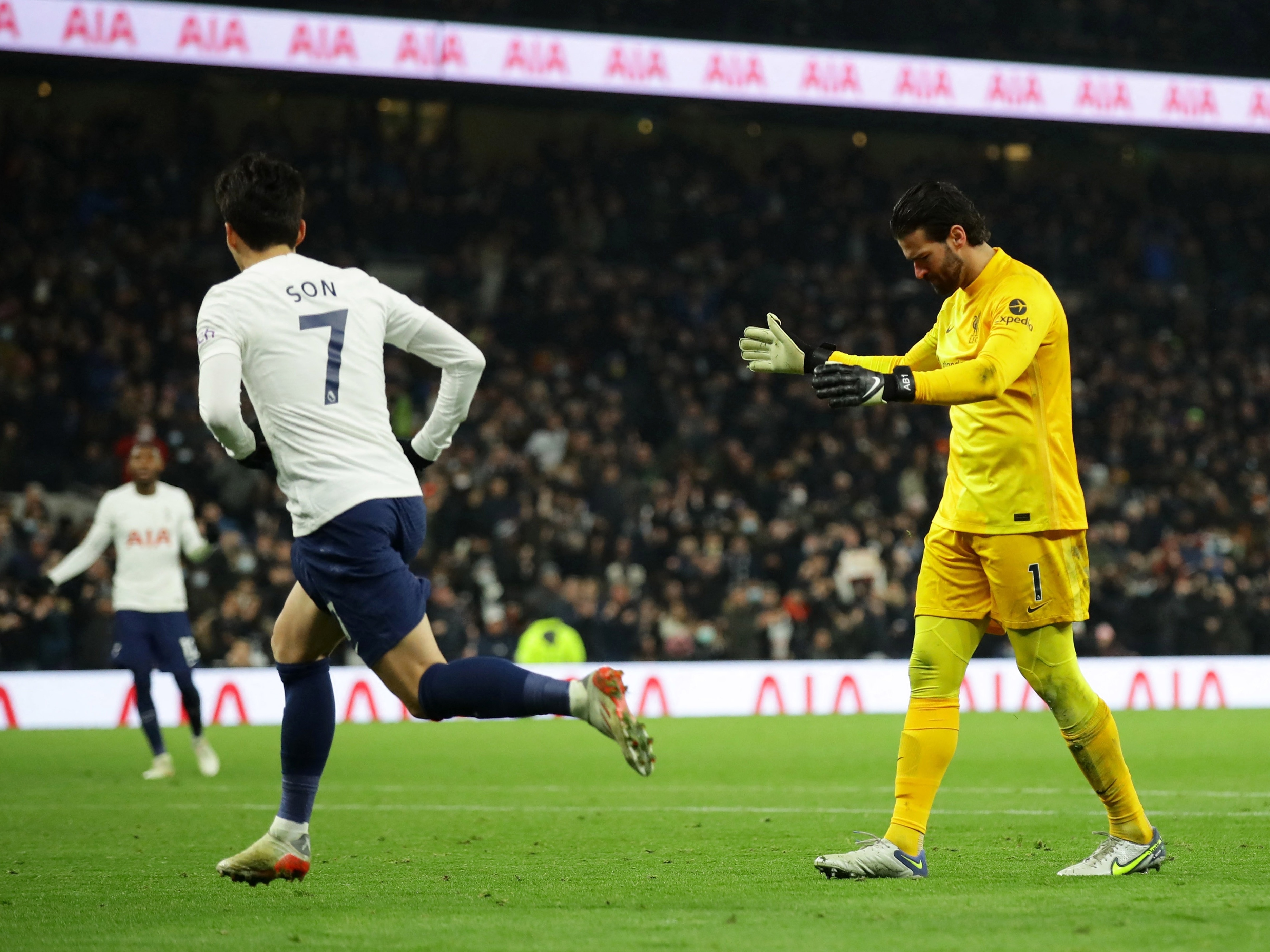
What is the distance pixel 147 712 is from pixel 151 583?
2.89ft

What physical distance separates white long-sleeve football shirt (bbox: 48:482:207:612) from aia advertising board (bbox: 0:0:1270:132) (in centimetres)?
844

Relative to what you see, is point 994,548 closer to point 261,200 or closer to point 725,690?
point 261,200

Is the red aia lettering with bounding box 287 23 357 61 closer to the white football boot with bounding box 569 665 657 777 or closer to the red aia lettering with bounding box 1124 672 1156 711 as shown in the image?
the red aia lettering with bounding box 1124 672 1156 711

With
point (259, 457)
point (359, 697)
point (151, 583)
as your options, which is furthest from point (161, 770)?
point (259, 457)

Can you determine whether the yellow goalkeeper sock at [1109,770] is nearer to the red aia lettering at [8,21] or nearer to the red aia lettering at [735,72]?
the red aia lettering at [8,21]

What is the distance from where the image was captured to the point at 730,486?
70.8 ft

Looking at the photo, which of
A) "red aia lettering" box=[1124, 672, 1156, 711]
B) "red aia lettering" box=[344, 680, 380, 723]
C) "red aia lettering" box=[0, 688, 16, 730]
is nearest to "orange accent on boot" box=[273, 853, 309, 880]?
"red aia lettering" box=[344, 680, 380, 723]

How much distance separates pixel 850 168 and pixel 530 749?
641 inches

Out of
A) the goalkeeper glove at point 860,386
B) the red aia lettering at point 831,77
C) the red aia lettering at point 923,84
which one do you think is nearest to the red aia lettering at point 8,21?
the red aia lettering at point 831,77

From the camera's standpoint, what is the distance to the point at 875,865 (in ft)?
17.8

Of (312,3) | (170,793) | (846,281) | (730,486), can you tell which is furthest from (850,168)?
(170,793)

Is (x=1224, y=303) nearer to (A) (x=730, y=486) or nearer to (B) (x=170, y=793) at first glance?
(A) (x=730, y=486)

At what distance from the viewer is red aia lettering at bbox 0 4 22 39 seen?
1748cm

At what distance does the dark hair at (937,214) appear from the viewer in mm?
5559
